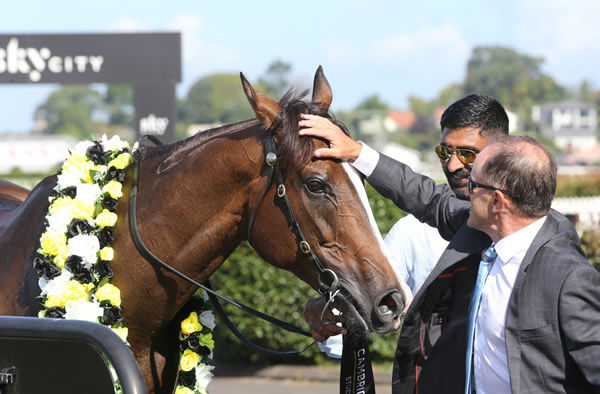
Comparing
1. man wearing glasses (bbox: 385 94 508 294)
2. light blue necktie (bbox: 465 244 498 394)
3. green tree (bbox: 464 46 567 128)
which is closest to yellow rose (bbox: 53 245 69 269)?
man wearing glasses (bbox: 385 94 508 294)

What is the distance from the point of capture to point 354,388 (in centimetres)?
281

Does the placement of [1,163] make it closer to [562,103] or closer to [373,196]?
[373,196]

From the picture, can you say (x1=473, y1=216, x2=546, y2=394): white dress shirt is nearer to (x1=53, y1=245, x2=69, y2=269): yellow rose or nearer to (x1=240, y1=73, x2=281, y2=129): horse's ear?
(x1=240, y1=73, x2=281, y2=129): horse's ear

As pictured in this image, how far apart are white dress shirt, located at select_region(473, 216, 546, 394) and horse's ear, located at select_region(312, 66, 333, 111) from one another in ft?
3.08

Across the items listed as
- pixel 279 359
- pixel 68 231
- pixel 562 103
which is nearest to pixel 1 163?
pixel 279 359

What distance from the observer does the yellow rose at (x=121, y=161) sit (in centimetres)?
293

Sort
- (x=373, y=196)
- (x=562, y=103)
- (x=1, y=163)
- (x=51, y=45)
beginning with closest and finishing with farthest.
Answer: (x=373, y=196) → (x=51, y=45) → (x=1, y=163) → (x=562, y=103)

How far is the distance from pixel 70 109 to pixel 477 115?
475ft

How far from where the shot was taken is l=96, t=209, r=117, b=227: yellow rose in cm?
280

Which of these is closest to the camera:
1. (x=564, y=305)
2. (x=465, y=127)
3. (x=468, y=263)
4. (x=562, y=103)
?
(x=564, y=305)

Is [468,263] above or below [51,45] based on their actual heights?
below

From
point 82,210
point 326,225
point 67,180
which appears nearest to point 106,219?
point 82,210

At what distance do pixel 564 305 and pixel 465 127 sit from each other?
119 centimetres

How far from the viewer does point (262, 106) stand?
2.67m
